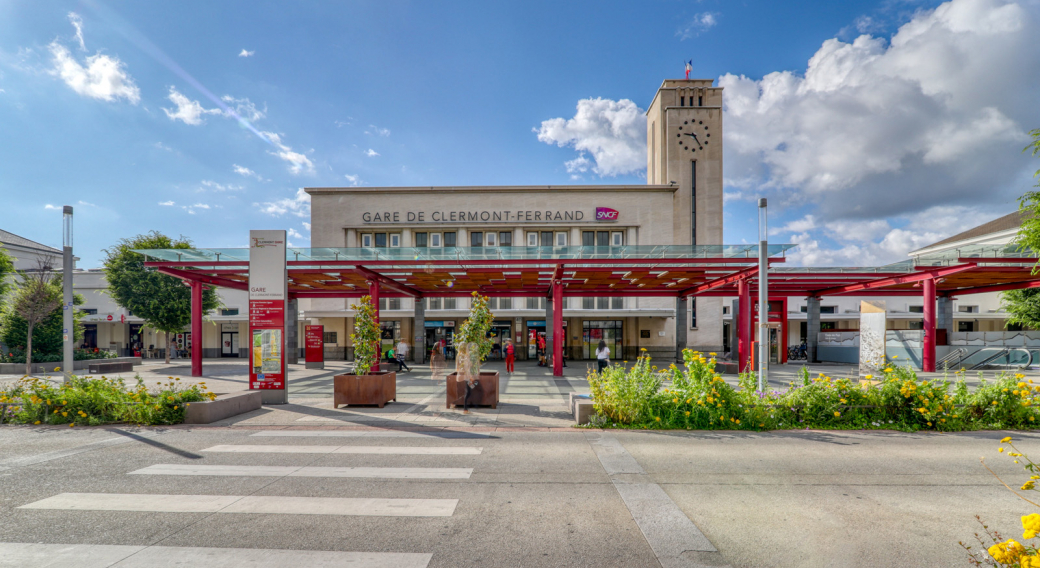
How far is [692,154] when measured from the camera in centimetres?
3819

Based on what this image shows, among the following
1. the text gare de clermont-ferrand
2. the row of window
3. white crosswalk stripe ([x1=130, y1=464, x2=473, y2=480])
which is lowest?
white crosswalk stripe ([x1=130, y1=464, x2=473, y2=480])

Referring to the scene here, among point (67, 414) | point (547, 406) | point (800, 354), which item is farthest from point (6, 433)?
point (800, 354)

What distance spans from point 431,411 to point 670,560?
26.7 feet

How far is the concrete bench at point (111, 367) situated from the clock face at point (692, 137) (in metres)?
39.5

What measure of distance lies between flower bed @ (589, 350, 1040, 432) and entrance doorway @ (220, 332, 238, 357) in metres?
34.4

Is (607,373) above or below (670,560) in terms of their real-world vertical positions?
above

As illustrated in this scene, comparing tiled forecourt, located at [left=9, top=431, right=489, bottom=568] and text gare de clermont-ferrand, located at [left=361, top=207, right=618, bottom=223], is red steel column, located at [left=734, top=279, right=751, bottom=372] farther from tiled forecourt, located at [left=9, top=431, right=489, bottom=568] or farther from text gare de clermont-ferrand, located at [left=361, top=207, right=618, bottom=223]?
tiled forecourt, located at [left=9, top=431, right=489, bottom=568]

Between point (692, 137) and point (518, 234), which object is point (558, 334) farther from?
point (692, 137)

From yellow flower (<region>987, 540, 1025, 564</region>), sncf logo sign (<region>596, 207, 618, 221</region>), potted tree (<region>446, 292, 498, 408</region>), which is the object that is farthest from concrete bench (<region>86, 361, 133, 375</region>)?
sncf logo sign (<region>596, 207, 618, 221</region>)

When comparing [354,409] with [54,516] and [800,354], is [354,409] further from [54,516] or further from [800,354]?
[800,354]

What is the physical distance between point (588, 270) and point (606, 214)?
14.6 metres

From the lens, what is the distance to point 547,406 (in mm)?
11961

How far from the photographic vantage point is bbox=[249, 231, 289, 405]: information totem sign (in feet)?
40.7

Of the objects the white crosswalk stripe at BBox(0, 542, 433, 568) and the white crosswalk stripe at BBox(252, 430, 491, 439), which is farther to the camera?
the white crosswalk stripe at BBox(252, 430, 491, 439)
